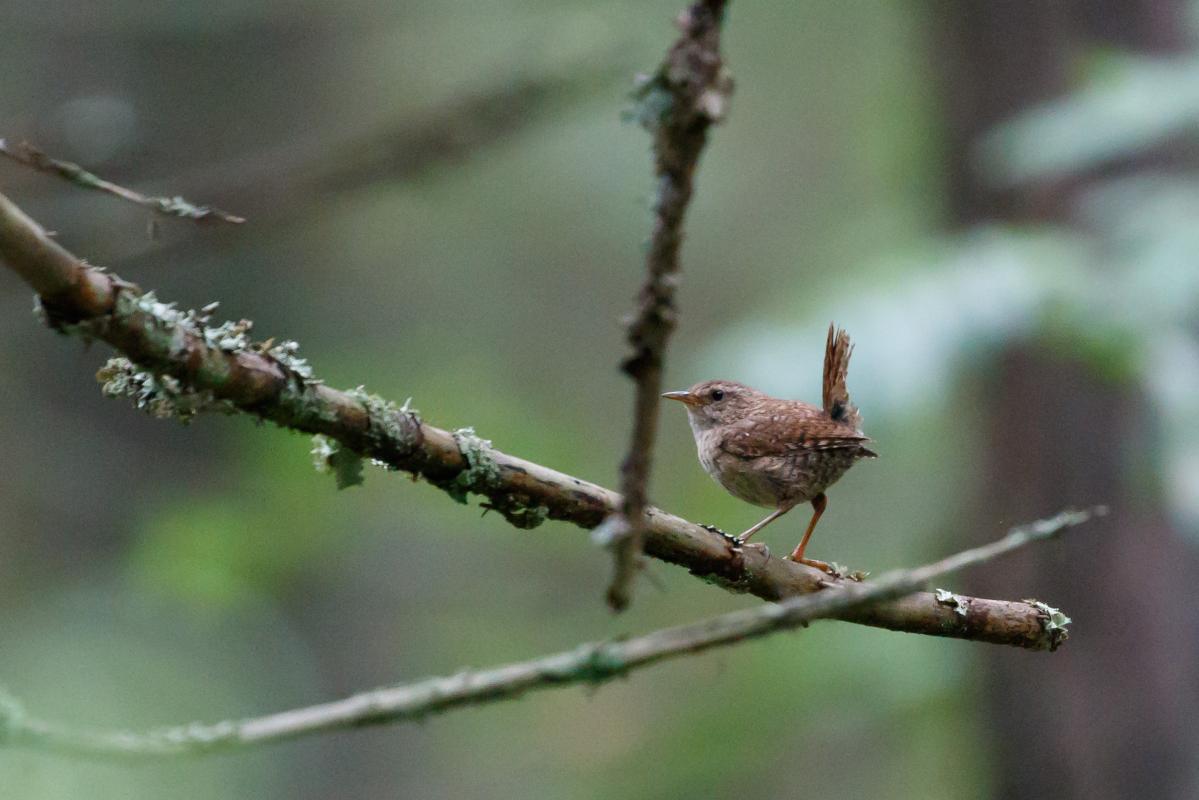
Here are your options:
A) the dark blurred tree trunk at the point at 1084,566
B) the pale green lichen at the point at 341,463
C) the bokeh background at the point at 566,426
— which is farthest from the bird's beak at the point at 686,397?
the pale green lichen at the point at 341,463

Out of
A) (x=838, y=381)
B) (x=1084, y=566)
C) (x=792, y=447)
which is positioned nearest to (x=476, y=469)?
(x=792, y=447)

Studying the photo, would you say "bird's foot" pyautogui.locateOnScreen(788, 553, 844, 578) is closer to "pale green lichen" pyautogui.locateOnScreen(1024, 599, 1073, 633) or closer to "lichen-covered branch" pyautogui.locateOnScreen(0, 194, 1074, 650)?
"lichen-covered branch" pyautogui.locateOnScreen(0, 194, 1074, 650)

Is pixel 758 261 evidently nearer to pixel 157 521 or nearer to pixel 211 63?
pixel 211 63

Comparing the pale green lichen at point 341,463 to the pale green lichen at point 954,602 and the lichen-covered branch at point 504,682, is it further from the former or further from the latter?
the pale green lichen at point 954,602

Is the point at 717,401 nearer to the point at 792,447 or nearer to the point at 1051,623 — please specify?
the point at 792,447

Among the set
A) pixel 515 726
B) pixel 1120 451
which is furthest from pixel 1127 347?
pixel 515 726
